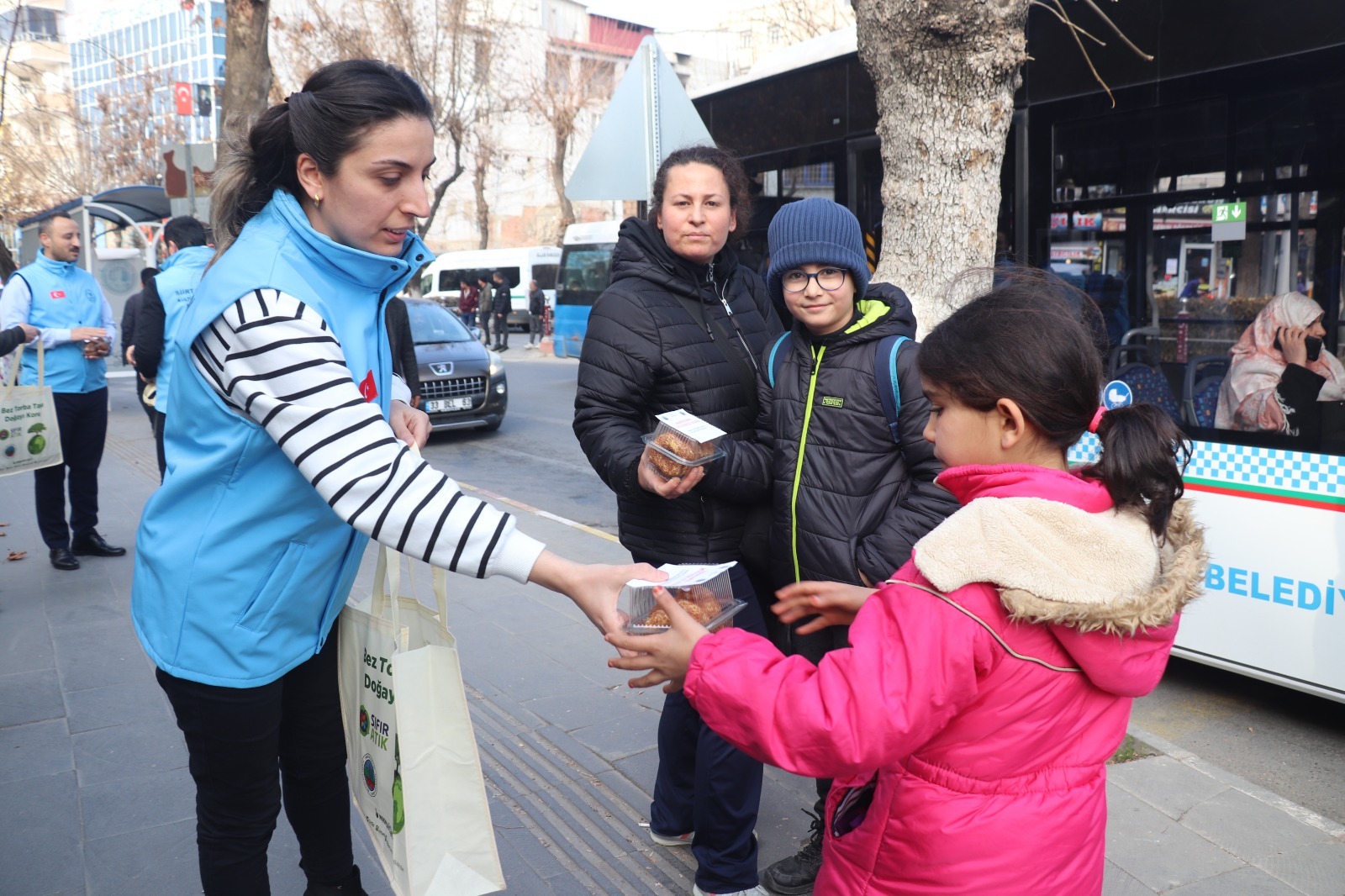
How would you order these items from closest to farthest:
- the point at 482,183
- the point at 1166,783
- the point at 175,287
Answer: the point at 1166,783 → the point at 175,287 → the point at 482,183

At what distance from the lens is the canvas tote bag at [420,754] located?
1951 millimetres

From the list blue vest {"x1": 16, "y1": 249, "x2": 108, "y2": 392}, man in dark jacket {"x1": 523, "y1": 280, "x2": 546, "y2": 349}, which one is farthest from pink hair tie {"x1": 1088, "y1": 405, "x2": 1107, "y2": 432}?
man in dark jacket {"x1": 523, "y1": 280, "x2": 546, "y2": 349}

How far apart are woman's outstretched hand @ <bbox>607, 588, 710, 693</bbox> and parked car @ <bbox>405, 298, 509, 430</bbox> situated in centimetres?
1034

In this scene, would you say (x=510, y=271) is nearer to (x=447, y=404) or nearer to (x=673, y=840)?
(x=447, y=404)

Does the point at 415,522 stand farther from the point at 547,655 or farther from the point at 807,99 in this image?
the point at 807,99

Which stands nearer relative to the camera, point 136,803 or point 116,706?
point 136,803

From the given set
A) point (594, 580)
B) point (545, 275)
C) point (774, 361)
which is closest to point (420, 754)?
point (594, 580)

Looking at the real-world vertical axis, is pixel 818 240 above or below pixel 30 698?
above

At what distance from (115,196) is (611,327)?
629 inches

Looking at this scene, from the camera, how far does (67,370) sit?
20.9ft

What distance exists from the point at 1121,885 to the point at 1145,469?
202cm

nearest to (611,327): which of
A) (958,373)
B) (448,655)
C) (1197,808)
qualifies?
(448,655)

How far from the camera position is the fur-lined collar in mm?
1399

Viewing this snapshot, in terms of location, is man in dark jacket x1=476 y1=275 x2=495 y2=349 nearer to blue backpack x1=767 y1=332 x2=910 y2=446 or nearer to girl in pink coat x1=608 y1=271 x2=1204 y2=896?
blue backpack x1=767 y1=332 x2=910 y2=446
